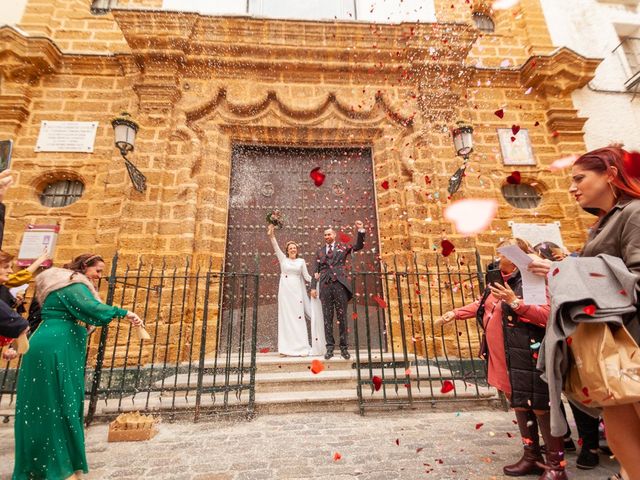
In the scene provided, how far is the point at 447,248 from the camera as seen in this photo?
6422 mm

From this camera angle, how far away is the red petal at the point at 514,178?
23.0 feet

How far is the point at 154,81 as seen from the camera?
266 inches

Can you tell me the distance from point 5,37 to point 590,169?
958 cm

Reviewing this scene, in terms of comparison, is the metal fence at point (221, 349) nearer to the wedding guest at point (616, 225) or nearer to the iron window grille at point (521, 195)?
the iron window grille at point (521, 195)

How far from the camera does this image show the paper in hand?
6.52ft

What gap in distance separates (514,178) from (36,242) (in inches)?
361

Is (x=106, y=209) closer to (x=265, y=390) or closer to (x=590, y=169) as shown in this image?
(x=265, y=390)

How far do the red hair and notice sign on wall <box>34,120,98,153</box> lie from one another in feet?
25.2

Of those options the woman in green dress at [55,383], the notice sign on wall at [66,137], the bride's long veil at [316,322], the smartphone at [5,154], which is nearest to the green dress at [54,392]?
the woman in green dress at [55,383]

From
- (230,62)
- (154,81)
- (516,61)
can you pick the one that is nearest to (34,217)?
(154,81)

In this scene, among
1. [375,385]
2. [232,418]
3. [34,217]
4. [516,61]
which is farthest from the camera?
[516,61]

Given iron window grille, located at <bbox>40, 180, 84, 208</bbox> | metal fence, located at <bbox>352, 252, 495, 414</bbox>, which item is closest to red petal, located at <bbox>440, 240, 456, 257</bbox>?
metal fence, located at <bbox>352, 252, 495, 414</bbox>

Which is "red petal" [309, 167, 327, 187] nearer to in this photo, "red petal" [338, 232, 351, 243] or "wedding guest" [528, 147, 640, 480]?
"red petal" [338, 232, 351, 243]

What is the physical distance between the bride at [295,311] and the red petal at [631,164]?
448cm
